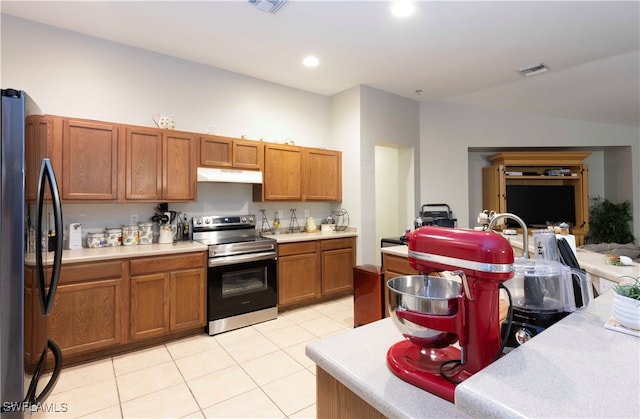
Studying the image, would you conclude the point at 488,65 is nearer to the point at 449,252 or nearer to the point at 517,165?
the point at 517,165

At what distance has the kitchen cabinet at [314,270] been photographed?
3699 millimetres

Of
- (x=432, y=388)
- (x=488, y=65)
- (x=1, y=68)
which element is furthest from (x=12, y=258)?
(x=488, y=65)

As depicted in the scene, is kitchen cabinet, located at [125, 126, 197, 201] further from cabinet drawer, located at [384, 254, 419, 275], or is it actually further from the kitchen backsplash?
cabinet drawer, located at [384, 254, 419, 275]

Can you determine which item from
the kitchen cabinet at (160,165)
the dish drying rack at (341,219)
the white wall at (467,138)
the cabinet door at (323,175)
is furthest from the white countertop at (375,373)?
the white wall at (467,138)

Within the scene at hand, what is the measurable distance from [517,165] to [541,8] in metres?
3.35

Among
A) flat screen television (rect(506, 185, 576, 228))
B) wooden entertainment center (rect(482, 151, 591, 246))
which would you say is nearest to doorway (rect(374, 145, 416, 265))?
wooden entertainment center (rect(482, 151, 591, 246))

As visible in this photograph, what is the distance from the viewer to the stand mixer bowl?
30.1 inches

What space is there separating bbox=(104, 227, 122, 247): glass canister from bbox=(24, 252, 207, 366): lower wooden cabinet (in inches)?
20.7

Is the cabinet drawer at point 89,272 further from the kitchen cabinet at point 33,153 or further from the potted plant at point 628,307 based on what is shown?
the potted plant at point 628,307

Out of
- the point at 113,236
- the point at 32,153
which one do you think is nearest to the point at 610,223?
the point at 113,236

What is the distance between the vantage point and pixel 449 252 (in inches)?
30.8

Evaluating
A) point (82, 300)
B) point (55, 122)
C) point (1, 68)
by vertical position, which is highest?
point (1, 68)

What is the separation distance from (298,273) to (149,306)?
5.35 ft

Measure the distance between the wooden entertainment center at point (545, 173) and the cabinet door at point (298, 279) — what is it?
3.53 m
